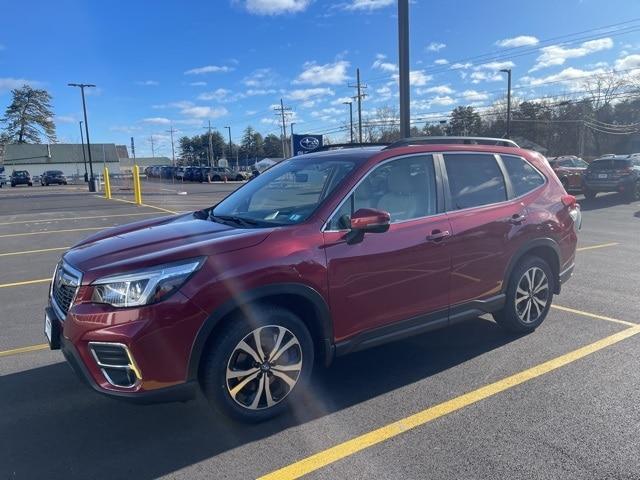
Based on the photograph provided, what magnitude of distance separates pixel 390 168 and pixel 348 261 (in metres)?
0.93

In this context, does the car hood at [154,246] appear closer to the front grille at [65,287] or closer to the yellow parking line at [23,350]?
the front grille at [65,287]

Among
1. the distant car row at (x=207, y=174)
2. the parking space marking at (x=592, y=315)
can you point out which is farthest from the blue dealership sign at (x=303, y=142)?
the distant car row at (x=207, y=174)

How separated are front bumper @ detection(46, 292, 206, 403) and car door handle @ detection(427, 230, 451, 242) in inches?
73.5

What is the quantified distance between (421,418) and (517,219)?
84.3 inches

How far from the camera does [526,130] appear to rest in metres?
79.0

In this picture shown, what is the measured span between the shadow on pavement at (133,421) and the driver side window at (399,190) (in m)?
1.30

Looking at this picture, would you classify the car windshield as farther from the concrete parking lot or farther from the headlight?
the concrete parking lot

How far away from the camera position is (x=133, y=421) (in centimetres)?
340

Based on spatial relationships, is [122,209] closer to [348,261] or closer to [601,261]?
[601,261]

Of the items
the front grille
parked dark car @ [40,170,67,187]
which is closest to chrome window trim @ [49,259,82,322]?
the front grille

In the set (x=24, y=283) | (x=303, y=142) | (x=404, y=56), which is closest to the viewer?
(x=24, y=283)

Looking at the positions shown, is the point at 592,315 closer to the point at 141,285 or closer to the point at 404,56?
the point at 141,285

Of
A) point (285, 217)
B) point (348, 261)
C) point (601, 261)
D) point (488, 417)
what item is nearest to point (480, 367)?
point (488, 417)

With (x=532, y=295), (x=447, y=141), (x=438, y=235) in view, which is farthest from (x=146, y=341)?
(x=532, y=295)
